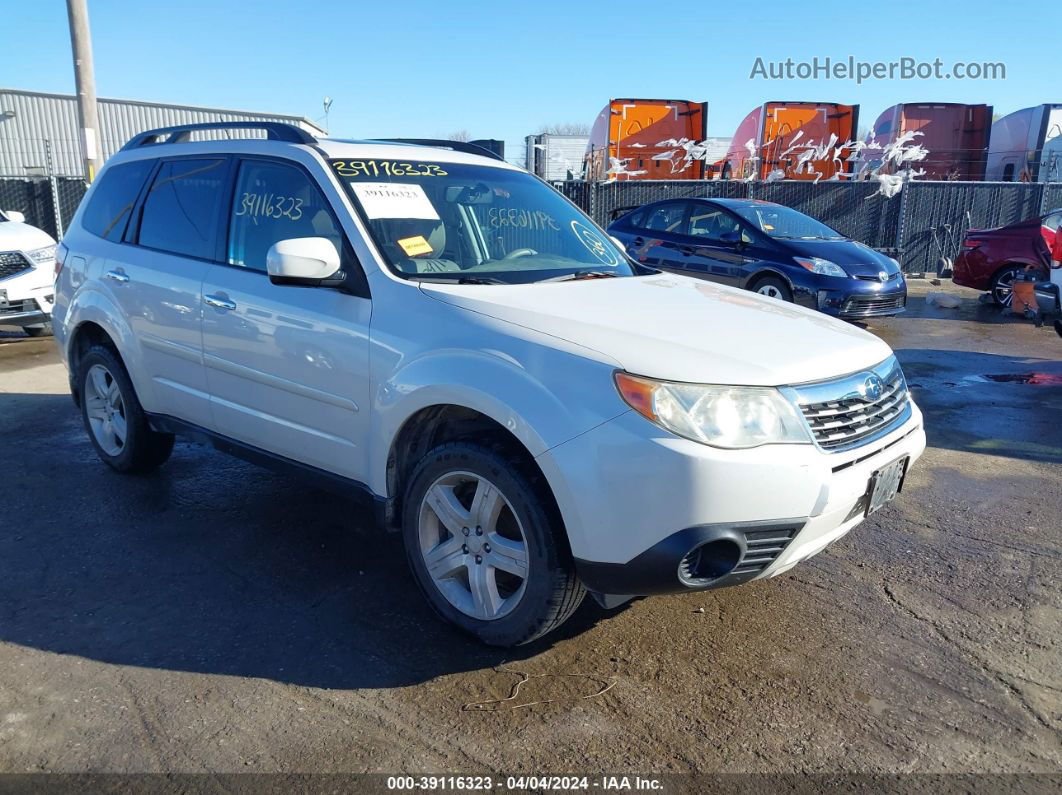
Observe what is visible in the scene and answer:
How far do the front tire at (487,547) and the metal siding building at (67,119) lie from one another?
2486 cm

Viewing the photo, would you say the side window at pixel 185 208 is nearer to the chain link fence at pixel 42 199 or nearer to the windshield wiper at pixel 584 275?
the windshield wiper at pixel 584 275

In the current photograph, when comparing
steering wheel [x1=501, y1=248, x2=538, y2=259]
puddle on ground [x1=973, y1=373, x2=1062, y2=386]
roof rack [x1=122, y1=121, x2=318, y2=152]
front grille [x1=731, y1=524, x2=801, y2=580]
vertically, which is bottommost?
puddle on ground [x1=973, y1=373, x2=1062, y2=386]

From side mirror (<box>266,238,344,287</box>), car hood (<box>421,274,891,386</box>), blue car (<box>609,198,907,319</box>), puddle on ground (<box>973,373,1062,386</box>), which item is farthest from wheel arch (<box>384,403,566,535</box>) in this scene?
blue car (<box>609,198,907,319</box>)

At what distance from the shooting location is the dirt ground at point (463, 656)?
8.65ft

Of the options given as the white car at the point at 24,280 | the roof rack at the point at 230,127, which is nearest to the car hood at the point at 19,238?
the white car at the point at 24,280

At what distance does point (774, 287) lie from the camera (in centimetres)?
1019

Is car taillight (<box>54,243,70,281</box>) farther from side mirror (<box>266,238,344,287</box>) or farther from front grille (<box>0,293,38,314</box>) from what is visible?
front grille (<box>0,293,38,314</box>)

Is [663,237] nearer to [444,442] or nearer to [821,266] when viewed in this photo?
[821,266]

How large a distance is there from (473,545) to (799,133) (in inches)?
773

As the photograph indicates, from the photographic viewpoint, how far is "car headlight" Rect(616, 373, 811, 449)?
2.67 metres

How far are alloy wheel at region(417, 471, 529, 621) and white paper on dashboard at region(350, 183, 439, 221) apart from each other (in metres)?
1.23

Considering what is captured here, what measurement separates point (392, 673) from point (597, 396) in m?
1.25

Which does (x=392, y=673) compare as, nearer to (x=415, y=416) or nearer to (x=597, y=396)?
(x=415, y=416)

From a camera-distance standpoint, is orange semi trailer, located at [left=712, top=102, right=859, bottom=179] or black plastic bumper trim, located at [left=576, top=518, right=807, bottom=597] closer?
black plastic bumper trim, located at [left=576, top=518, right=807, bottom=597]
